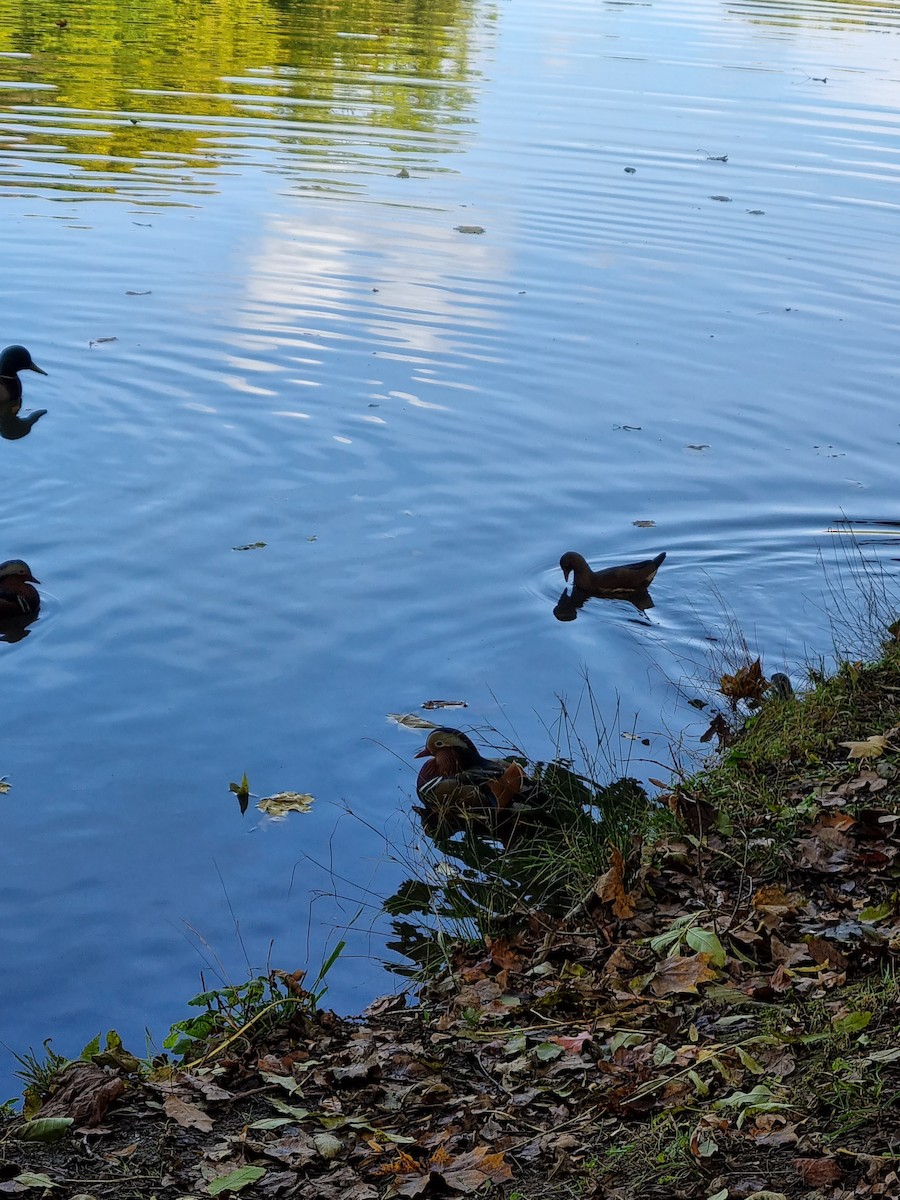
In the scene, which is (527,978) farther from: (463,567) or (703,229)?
(703,229)

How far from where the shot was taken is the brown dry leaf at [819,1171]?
11.5ft

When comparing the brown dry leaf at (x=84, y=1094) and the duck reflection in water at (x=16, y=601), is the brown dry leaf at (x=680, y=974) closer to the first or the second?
the brown dry leaf at (x=84, y=1094)

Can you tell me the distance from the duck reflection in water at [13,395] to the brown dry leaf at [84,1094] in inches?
304

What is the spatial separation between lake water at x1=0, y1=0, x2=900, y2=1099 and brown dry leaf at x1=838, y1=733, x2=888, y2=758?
4.40 ft

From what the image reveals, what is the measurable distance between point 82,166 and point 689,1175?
19.4 m

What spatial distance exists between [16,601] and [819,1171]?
6197 millimetres

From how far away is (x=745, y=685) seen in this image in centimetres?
784

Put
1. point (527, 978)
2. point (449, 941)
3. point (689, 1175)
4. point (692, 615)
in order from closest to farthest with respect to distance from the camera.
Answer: point (689, 1175)
point (527, 978)
point (449, 941)
point (692, 615)

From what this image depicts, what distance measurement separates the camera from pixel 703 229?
1936cm

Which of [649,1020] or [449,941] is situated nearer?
[649,1020]

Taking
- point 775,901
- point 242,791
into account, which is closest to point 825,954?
point 775,901

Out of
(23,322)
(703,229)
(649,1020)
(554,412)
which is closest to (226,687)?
(649,1020)

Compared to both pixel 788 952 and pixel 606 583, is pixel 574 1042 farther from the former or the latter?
pixel 606 583

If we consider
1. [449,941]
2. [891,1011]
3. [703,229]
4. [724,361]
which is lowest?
[891,1011]
